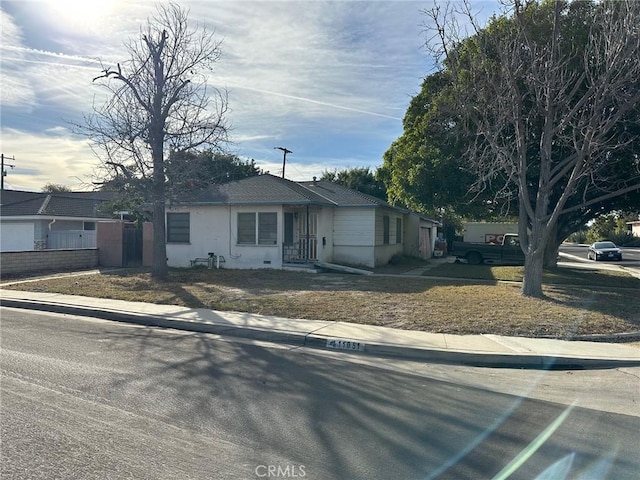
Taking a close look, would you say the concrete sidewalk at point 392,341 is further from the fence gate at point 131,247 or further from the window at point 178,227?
the fence gate at point 131,247

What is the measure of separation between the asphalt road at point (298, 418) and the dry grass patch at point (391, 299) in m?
2.58

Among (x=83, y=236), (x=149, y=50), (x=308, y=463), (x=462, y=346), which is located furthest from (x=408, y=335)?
(x=83, y=236)

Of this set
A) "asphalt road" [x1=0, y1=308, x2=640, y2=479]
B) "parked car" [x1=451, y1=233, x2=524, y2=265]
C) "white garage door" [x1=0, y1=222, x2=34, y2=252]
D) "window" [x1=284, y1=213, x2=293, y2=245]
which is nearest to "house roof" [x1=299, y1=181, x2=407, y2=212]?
"window" [x1=284, y1=213, x2=293, y2=245]

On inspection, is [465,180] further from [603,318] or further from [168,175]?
[168,175]

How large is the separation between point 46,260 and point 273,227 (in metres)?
9.51

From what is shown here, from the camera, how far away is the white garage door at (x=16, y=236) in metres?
28.6

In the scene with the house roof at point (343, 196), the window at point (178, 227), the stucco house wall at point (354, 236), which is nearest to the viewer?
Result: the stucco house wall at point (354, 236)

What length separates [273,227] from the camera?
20.5 meters

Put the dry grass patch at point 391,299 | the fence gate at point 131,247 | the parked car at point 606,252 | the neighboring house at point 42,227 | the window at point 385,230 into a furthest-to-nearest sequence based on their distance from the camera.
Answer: the parked car at point 606,252 < the neighboring house at point 42,227 < the window at point 385,230 < the fence gate at point 131,247 < the dry grass patch at point 391,299

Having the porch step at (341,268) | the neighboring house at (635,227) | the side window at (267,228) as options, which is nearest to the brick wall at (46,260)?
the side window at (267,228)

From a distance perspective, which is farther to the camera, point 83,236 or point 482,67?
point 83,236

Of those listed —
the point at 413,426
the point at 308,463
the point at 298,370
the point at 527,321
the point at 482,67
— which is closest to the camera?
the point at 308,463

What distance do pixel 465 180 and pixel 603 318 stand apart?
8700 mm

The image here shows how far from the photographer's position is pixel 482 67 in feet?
45.3
